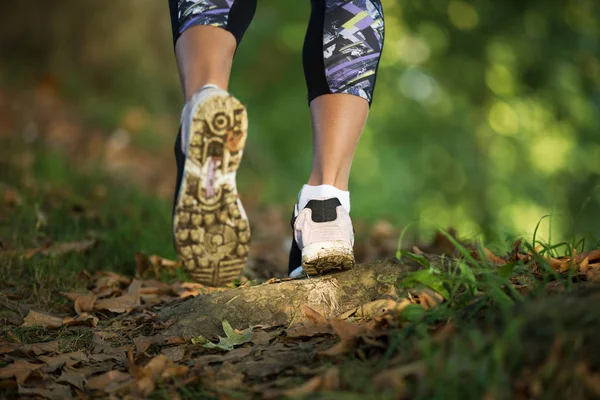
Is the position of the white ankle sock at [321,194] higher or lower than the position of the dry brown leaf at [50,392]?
higher

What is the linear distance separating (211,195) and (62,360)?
826 mm

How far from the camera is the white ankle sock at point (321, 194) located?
2123mm

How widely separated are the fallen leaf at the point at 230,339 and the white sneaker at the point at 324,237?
340 millimetres

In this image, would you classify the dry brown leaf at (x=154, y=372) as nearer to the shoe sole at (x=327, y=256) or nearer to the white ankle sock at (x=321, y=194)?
the shoe sole at (x=327, y=256)

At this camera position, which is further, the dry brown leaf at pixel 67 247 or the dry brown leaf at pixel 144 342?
the dry brown leaf at pixel 67 247

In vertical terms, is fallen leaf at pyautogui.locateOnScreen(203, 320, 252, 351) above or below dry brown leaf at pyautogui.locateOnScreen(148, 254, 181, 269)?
below

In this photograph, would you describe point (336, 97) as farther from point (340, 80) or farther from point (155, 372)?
point (155, 372)

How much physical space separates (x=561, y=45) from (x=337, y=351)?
8327mm

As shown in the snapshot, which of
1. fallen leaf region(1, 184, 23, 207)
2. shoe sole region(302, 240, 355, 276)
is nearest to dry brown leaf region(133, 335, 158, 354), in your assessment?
shoe sole region(302, 240, 355, 276)

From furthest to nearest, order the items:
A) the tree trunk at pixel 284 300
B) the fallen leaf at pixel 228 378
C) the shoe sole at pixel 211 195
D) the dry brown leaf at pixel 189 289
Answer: the dry brown leaf at pixel 189 289 → the shoe sole at pixel 211 195 → the tree trunk at pixel 284 300 → the fallen leaf at pixel 228 378

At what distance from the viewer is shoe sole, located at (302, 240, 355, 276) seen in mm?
2000

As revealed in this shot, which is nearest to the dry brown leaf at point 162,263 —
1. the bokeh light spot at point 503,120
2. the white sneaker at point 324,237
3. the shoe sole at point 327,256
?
the white sneaker at point 324,237

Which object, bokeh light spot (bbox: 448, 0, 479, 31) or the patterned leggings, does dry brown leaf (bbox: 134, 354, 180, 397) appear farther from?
bokeh light spot (bbox: 448, 0, 479, 31)

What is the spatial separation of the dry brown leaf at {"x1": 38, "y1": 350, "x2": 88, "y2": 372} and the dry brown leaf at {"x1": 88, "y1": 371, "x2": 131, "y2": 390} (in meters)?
0.15
